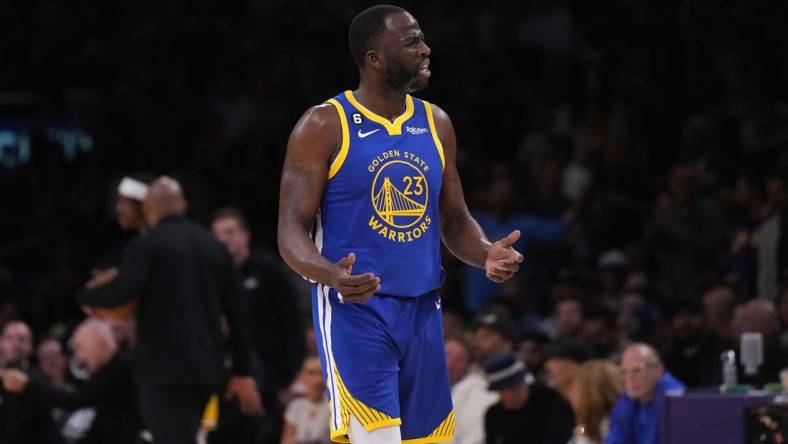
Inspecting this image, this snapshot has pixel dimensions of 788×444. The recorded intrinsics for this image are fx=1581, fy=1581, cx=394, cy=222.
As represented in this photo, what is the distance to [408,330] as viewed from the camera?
507 centimetres

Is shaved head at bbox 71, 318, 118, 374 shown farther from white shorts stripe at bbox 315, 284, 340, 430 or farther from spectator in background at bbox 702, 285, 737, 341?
white shorts stripe at bbox 315, 284, 340, 430

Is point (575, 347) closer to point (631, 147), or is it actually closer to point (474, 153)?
point (631, 147)

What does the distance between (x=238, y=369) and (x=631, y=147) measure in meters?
5.50

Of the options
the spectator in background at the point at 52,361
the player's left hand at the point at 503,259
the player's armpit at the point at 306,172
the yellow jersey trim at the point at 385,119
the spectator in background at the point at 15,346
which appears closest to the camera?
the player's left hand at the point at 503,259

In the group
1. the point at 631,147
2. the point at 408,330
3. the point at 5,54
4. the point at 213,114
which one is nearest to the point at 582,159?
the point at 631,147

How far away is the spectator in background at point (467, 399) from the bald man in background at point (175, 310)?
76.2 inches

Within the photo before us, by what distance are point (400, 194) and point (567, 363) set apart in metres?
4.30

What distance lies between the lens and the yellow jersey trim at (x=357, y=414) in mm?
4973

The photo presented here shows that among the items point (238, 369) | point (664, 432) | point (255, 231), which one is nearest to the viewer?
point (664, 432)

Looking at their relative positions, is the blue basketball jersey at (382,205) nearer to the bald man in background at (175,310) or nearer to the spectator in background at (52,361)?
the bald man in background at (175,310)

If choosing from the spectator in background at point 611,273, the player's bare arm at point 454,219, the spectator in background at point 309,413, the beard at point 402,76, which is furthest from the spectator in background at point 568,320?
the beard at point 402,76

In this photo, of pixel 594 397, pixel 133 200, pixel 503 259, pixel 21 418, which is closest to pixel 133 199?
pixel 133 200

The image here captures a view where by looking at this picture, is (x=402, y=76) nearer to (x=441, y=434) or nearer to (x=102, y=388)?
(x=441, y=434)

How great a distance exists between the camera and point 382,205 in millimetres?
5047
